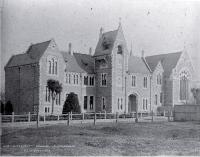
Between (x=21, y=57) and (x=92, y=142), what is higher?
(x=21, y=57)

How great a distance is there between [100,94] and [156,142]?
89.0ft

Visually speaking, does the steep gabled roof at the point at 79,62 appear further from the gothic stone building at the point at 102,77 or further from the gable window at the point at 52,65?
the gable window at the point at 52,65

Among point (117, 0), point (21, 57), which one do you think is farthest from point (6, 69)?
point (117, 0)

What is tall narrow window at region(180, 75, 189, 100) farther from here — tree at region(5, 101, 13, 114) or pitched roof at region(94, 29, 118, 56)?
tree at region(5, 101, 13, 114)

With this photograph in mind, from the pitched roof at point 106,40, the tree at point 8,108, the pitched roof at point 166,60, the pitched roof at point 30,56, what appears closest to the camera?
the tree at point 8,108

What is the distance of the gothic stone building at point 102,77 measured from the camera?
3884 cm

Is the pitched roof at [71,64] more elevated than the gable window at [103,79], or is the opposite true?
the pitched roof at [71,64]

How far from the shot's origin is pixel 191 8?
20844 millimetres

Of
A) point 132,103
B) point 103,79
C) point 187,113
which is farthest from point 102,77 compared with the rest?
point 187,113

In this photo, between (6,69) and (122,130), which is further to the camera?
(6,69)

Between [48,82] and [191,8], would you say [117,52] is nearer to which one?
[48,82]

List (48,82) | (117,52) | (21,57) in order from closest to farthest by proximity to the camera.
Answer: (48,82) < (21,57) < (117,52)

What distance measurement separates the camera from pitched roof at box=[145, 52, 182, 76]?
54.3 meters

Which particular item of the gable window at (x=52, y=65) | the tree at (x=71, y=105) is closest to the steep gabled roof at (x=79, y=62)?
the gable window at (x=52, y=65)
